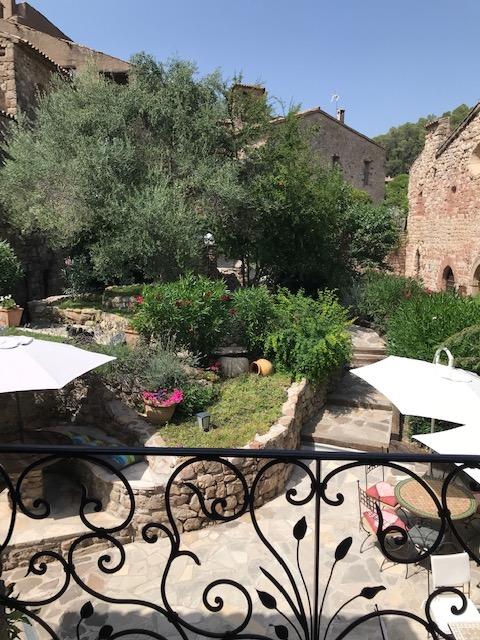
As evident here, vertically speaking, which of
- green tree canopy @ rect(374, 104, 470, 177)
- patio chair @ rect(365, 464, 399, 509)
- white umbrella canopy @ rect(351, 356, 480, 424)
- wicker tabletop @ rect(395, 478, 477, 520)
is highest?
green tree canopy @ rect(374, 104, 470, 177)

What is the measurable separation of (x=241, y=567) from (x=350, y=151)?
28.6 metres

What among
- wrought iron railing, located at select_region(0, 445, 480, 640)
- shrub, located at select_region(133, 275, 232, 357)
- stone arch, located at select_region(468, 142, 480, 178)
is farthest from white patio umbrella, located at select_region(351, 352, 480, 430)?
stone arch, located at select_region(468, 142, 480, 178)

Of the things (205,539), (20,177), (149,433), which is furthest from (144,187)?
(205,539)

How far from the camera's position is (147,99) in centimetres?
1214

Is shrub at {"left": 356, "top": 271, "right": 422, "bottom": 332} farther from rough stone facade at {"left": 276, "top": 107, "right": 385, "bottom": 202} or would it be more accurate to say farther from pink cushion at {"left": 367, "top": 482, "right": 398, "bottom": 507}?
rough stone facade at {"left": 276, "top": 107, "right": 385, "bottom": 202}

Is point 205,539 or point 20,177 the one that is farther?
point 20,177

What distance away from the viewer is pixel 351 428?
8805mm

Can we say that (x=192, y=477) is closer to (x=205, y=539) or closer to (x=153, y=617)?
(x=205, y=539)

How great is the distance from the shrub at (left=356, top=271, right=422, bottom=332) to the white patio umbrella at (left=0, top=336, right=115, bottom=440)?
35.7 ft

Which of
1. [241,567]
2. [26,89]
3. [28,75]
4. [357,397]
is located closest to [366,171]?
[28,75]

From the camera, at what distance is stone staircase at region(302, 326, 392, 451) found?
327 inches

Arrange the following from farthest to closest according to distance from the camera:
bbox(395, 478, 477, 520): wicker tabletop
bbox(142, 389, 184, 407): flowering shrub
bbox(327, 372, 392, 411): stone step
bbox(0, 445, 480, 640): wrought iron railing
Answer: bbox(327, 372, 392, 411): stone step < bbox(142, 389, 184, 407): flowering shrub < bbox(395, 478, 477, 520): wicker tabletop < bbox(0, 445, 480, 640): wrought iron railing

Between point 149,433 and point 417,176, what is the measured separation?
18.0 metres

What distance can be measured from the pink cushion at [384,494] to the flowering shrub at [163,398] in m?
3.32
